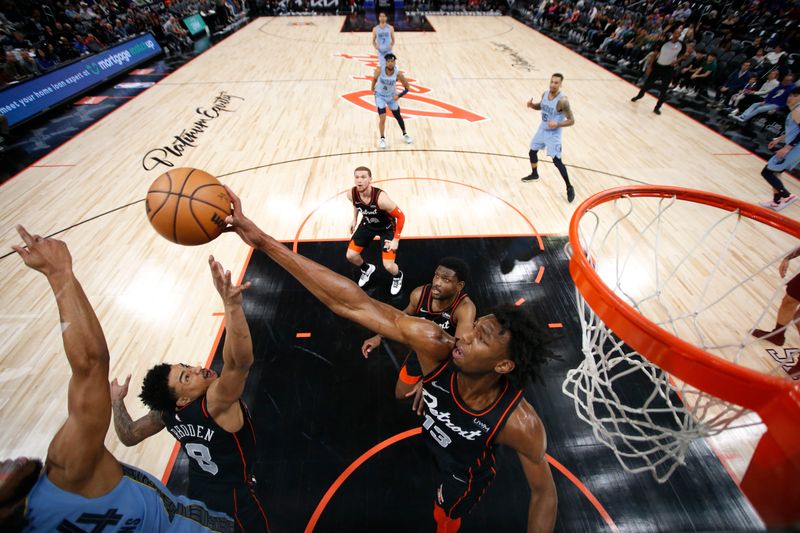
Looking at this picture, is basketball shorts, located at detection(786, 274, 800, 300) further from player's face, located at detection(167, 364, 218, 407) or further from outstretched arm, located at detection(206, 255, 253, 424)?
player's face, located at detection(167, 364, 218, 407)

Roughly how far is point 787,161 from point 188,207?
789 centimetres

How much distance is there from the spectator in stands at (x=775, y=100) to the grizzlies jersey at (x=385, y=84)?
7.52 meters

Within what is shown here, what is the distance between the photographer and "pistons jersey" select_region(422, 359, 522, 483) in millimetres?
2043

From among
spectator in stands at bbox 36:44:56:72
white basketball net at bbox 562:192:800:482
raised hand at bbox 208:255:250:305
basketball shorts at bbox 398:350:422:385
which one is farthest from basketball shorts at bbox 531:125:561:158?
spectator in stands at bbox 36:44:56:72

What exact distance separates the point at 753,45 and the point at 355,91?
35.0ft

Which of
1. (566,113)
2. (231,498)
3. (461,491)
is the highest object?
(566,113)

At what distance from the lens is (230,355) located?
186 cm

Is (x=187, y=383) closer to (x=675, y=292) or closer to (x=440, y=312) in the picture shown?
(x=440, y=312)

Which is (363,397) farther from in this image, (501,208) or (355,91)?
(355,91)

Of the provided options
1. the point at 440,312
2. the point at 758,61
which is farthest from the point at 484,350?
the point at 758,61

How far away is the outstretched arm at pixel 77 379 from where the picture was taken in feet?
4.59

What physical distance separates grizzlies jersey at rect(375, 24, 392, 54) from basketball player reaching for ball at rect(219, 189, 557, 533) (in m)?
9.08

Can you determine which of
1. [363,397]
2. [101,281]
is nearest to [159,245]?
[101,281]

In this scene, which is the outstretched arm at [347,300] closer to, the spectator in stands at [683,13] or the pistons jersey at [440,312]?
the pistons jersey at [440,312]
